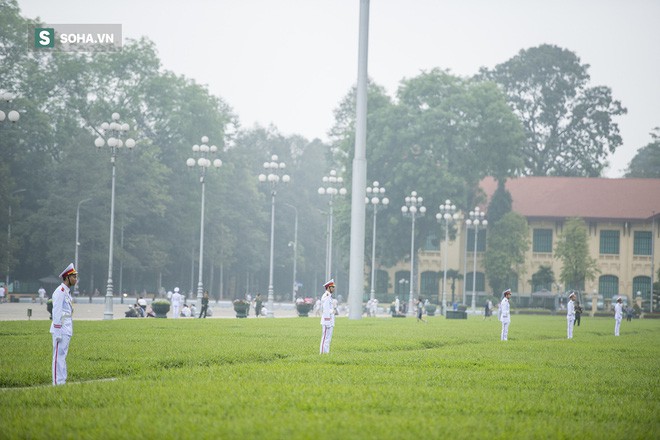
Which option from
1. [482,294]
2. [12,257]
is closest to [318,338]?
[12,257]

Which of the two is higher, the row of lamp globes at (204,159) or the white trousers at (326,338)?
the row of lamp globes at (204,159)

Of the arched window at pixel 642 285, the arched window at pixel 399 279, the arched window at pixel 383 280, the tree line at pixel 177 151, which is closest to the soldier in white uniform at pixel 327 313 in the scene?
the tree line at pixel 177 151

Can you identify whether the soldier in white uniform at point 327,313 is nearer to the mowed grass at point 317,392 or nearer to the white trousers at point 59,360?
the mowed grass at point 317,392

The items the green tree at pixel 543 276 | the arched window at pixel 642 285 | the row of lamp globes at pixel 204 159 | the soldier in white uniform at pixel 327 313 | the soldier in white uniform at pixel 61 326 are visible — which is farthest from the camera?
the arched window at pixel 642 285

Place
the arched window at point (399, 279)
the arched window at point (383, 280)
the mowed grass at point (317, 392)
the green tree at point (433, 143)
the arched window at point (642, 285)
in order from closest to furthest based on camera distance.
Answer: the mowed grass at point (317, 392) → the green tree at point (433, 143) → the arched window at point (642, 285) → the arched window at point (383, 280) → the arched window at point (399, 279)

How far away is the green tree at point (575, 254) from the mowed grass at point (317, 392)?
212 feet

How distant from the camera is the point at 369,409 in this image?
13.8m

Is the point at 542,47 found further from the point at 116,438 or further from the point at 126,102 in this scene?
the point at 116,438

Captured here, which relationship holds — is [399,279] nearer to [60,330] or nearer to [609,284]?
[609,284]

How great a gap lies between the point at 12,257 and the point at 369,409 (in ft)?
221

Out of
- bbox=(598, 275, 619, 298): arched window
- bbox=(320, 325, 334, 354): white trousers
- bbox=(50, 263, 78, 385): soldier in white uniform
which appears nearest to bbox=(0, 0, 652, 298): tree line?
bbox=(598, 275, 619, 298): arched window

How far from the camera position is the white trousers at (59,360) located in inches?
649

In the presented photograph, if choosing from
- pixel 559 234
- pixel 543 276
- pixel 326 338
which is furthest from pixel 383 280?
pixel 326 338

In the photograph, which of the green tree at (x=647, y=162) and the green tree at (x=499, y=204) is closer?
the green tree at (x=499, y=204)
